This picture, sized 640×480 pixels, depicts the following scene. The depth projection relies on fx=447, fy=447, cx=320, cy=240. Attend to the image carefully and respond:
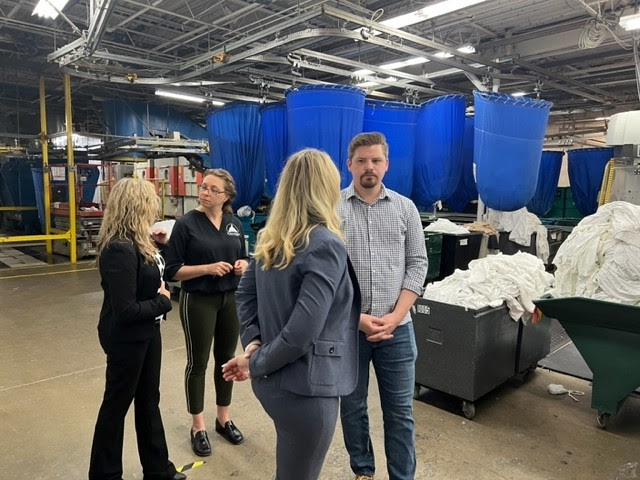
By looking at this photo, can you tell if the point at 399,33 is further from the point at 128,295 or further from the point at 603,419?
the point at 128,295

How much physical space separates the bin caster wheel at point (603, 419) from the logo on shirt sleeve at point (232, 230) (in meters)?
2.30

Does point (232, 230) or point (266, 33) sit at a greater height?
point (266, 33)

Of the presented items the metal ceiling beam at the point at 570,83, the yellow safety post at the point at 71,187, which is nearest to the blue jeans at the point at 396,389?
the metal ceiling beam at the point at 570,83

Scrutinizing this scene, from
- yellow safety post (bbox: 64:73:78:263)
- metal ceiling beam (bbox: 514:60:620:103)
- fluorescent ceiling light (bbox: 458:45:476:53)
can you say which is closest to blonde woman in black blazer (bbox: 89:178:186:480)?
fluorescent ceiling light (bbox: 458:45:476:53)

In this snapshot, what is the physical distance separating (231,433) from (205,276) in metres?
0.90

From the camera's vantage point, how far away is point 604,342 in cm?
245

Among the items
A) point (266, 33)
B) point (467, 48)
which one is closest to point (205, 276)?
point (266, 33)

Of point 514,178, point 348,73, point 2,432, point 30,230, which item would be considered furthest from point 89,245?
point 514,178

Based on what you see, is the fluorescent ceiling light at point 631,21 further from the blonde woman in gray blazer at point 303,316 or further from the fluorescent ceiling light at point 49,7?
the fluorescent ceiling light at point 49,7

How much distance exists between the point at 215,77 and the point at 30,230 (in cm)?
762

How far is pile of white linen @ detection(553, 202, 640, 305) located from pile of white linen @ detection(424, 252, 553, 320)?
8.8 inches

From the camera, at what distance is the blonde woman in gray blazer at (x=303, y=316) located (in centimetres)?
112

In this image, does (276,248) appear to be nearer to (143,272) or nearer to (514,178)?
(143,272)

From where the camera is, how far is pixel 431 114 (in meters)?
4.30
